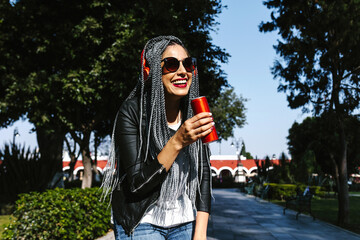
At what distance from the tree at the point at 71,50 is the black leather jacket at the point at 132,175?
27.5 ft

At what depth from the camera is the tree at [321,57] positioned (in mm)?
8945

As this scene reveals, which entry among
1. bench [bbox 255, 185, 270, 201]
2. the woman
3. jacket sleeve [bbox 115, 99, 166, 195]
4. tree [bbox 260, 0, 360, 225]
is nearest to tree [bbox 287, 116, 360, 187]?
tree [bbox 260, 0, 360, 225]

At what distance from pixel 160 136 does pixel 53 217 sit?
455cm

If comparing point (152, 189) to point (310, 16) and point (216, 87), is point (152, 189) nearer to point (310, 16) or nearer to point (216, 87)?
point (310, 16)

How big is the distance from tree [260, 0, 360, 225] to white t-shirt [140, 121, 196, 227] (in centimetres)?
848

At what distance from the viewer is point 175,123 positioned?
6.18ft

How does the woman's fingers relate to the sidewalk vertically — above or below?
above

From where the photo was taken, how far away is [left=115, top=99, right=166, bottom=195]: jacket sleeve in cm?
151

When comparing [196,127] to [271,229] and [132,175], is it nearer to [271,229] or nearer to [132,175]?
[132,175]

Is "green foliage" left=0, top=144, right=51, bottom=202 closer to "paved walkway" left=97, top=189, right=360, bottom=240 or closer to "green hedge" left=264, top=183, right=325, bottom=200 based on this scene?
"paved walkway" left=97, top=189, right=360, bottom=240

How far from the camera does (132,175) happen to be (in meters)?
1.55

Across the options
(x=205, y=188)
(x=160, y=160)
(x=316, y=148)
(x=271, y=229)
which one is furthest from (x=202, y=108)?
(x=316, y=148)

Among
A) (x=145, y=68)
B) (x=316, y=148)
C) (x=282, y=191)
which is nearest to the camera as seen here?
(x=145, y=68)

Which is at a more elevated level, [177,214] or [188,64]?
[188,64]
